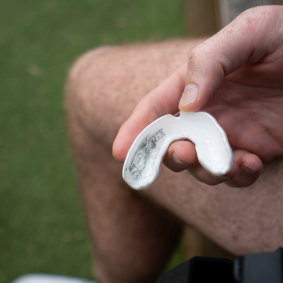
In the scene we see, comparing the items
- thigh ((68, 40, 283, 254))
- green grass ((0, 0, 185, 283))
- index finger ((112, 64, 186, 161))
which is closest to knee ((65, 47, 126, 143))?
thigh ((68, 40, 283, 254))

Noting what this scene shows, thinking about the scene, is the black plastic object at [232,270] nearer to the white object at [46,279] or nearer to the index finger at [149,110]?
the index finger at [149,110]

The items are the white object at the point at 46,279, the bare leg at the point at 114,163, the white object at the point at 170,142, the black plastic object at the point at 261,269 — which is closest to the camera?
the black plastic object at the point at 261,269

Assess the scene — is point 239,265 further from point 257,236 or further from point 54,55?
point 54,55

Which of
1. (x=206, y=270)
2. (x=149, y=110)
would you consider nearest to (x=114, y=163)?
(x=149, y=110)

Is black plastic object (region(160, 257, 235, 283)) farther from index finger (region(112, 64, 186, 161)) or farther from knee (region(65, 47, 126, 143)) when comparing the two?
knee (region(65, 47, 126, 143))

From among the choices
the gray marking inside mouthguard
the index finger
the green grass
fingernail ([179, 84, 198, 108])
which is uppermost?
fingernail ([179, 84, 198, 108])

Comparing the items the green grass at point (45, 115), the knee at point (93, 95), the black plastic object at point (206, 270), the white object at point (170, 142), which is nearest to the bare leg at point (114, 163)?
the knee at point (93, 95)
